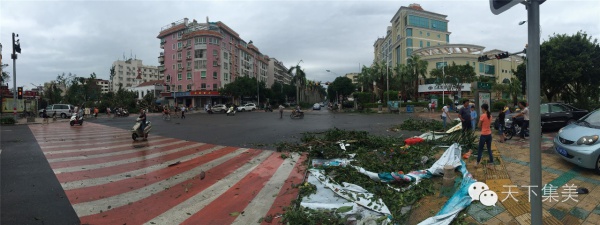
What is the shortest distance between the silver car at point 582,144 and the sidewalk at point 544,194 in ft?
0.84

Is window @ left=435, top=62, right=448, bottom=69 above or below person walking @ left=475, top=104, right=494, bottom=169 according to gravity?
above

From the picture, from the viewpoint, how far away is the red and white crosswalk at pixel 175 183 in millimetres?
4738

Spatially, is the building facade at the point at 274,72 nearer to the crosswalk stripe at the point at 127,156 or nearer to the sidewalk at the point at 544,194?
the crosswalk stripe at the point at 127,156

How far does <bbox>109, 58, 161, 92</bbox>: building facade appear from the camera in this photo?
376 feet

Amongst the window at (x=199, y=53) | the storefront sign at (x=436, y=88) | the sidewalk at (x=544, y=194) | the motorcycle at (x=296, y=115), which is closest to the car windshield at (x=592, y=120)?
the sidewalk at (x=544, y=194)

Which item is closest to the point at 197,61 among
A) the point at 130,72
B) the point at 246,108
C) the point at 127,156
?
the point at 246,108

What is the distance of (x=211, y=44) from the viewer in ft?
211

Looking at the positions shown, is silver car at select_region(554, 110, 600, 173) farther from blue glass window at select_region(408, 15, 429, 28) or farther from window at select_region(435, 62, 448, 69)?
blue glass window at select_region(408, 15, 429, 28)

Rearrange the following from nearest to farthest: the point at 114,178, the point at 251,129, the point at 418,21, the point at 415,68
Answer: the point at 114,178
the point at 251,129
the point at 415,68
the point at 418,21

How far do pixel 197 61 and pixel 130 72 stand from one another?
71060 millimetres

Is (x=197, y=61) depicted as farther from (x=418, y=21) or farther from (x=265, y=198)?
(x=265, y=198)

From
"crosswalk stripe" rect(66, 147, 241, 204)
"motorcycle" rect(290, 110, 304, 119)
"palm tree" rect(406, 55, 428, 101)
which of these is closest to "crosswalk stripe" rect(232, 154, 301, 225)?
"crosswalk stripe" rect(66, 147, 241, 204)

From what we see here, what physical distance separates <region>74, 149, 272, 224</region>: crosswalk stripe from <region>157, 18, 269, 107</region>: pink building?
5946 cm

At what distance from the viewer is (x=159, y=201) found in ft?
17.4
